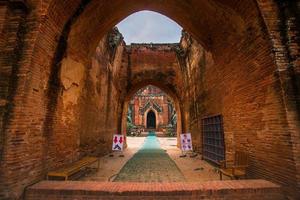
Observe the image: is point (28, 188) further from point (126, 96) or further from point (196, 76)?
point (126, 96)

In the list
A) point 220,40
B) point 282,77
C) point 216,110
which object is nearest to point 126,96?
point 216,110

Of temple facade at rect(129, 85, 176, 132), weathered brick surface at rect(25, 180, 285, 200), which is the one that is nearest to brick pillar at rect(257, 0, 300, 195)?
weathered brick surface at rect(25, 180, 285, 200)

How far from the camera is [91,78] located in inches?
289

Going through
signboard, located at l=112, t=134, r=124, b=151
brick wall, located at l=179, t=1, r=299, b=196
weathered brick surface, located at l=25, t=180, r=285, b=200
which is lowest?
weathered brick surface, located at l=25, t=180, r=285, b=200

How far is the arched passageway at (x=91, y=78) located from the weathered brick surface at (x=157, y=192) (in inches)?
12.7

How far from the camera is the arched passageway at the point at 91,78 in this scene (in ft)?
11.1

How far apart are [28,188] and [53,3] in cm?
389

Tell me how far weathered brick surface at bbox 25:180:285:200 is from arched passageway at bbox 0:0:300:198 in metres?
0.32

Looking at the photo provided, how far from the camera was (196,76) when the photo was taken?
959 centimetres

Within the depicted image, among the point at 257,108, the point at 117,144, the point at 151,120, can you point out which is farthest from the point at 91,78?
the point at 151,120

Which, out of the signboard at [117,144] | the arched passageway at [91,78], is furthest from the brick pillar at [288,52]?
the signboard at [117,144]

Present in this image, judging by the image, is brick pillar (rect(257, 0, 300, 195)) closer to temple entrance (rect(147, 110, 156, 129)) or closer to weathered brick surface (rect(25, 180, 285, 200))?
weathered brick surface (rect(25, 180, 285, 200))

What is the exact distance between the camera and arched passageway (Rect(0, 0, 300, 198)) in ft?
11.1

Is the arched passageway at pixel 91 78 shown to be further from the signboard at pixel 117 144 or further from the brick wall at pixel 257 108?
the signboard at pixel 117 144
